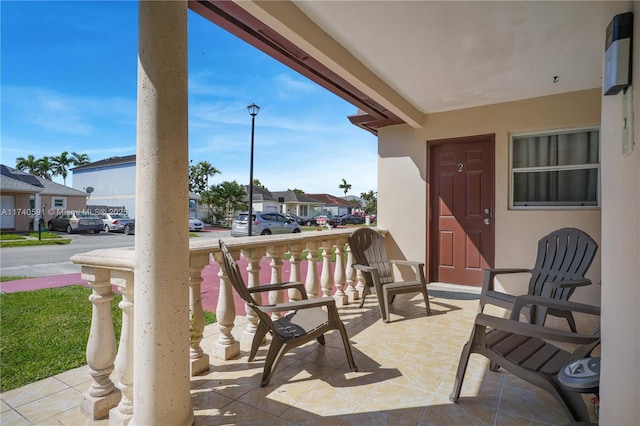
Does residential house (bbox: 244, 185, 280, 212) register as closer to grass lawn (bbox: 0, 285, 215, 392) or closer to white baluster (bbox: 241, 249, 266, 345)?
grass lawn (bbox: 0, 285, 215, 392)

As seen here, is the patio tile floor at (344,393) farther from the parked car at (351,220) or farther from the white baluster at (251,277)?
the parked car at (351,220)

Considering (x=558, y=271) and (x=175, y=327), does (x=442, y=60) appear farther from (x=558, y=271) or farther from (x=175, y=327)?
(x=175, y=327)

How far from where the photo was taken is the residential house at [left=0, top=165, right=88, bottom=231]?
1797 centimetres

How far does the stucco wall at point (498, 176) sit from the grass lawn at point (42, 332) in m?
3.21

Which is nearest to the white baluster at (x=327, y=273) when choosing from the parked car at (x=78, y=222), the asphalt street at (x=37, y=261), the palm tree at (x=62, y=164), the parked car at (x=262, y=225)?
the asphalt street at (x=37, y=261)

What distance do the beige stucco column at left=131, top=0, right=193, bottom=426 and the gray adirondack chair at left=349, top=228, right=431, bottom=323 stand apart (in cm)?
238

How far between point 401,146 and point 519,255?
2353 millimetres

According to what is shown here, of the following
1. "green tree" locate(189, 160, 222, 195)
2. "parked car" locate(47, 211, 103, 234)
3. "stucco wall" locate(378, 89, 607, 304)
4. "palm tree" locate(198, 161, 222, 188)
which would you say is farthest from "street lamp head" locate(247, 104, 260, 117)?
"palm tree" locate(198, 161, 222, 188)

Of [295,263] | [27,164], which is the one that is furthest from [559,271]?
[27,164]

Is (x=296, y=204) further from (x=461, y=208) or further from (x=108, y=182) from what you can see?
(x=461, y=208)

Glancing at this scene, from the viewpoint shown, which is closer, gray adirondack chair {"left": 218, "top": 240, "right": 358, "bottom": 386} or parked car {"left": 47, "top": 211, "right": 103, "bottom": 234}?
gray adirondack chair {"left": 218, "top": 240, "right": 358, "bottom": 386}

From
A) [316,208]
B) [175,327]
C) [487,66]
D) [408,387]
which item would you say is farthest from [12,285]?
[316,208]

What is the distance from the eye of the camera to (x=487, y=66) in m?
3.51

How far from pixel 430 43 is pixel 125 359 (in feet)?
11.3
